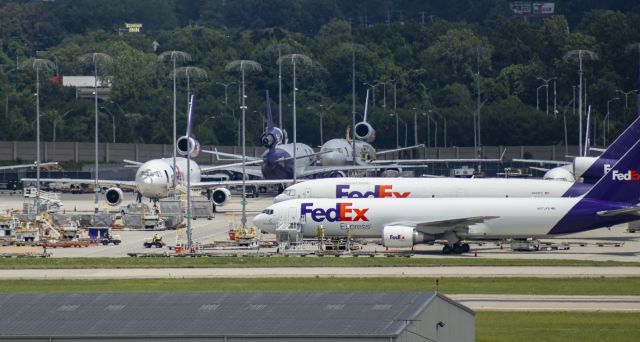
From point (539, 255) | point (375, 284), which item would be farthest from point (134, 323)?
point (539, 255)

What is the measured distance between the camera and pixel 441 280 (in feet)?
220

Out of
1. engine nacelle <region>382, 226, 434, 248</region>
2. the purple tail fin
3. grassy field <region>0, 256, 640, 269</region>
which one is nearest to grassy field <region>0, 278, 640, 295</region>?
grassy field <region>0, 256, 640, 269</region>

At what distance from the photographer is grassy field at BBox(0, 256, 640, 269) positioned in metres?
74.8

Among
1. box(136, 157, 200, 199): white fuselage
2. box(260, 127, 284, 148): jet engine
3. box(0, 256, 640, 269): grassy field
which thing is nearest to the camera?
box(0, 256, 640, 269): grassy field

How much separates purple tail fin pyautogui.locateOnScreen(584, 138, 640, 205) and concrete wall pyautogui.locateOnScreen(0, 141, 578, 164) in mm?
95158

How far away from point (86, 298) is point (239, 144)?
149m

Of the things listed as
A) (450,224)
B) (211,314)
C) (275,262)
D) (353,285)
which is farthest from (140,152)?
(211,314)

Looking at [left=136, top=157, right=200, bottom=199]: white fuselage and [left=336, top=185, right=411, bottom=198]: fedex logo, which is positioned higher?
[left=136, top=157, right=200, bottom=199]: white fuselage

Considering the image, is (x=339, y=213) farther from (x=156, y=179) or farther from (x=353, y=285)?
(x=156, y=179)

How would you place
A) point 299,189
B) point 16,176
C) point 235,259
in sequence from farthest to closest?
point 16,176 < point 299,189 < point 235,259

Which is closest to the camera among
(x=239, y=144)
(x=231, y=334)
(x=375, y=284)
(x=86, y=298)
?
(x=231, y=334)

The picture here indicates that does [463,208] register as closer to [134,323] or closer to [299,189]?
[299,189]

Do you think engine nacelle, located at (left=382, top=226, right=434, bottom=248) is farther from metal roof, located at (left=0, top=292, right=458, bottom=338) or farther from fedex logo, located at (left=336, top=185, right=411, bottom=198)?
metal roof, located at (left=0, top=292, right=458, bottom=338)

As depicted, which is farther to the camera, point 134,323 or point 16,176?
point 16,176
